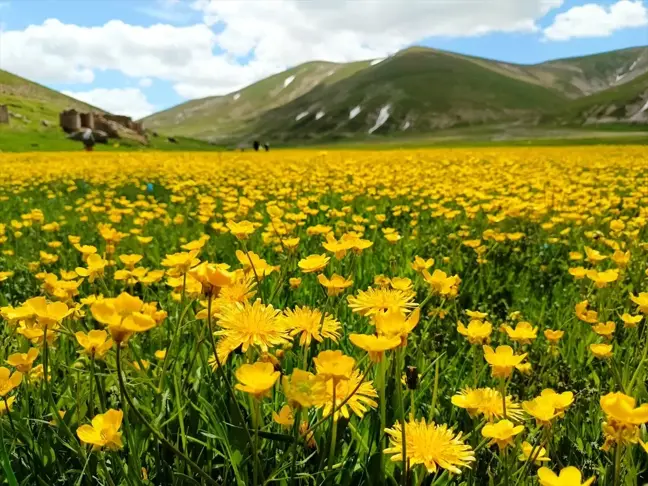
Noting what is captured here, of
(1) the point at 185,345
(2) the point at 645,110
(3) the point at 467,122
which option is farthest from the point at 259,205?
(3) the point at 467,122

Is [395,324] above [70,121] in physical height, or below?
below

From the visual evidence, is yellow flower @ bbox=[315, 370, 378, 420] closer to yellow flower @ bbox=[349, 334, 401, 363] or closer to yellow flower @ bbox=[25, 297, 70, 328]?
yellow flower @ bbox=[349, 334, 401, 363]

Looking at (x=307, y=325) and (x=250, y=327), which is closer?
(x=250, y=327)

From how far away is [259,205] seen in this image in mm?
7043

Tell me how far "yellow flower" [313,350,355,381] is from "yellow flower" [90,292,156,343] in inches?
14.1

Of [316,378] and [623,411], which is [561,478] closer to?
[623,411]

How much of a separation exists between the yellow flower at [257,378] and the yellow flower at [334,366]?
0.32 ft

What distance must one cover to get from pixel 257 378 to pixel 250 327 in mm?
296

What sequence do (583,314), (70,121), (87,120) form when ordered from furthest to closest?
1. (87,120)
2. (70,121)
3. (583,314)

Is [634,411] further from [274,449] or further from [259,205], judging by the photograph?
[259,205]

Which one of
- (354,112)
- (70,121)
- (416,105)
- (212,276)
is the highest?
(416,105)

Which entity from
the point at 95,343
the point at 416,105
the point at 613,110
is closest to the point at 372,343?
the point at 95,343

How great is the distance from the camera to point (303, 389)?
104 centimetres

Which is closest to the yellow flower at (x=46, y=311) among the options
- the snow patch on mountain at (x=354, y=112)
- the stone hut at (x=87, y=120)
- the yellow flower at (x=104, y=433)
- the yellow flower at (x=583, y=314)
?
the yellow flower at (x=104, y=433)
